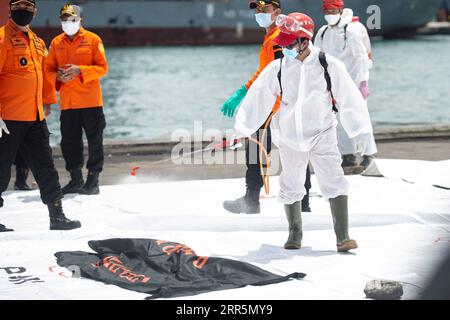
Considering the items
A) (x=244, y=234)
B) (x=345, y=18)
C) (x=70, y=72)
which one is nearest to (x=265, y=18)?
(x=244, y=234)

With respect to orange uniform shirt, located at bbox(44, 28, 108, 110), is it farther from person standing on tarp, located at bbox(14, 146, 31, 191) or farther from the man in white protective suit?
the man in white protective suit

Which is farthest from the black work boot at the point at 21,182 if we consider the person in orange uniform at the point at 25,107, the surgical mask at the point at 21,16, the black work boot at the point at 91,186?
the surgical mask at the point at 21,16

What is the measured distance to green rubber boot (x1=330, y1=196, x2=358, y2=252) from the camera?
21.1ft

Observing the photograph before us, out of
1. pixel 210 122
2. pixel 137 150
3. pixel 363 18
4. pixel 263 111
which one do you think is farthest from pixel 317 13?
pixel 263 111

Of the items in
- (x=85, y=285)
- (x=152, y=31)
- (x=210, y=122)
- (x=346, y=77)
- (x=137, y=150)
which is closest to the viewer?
(x=85, y=285)

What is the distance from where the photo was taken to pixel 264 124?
7629 mm

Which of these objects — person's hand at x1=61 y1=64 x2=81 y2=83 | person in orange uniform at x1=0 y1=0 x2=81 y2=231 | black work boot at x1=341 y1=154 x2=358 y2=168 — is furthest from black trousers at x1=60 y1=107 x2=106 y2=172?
black work boot at x1=341 y1=154 x2=358 y2=168

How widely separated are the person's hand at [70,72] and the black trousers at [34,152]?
1.33m

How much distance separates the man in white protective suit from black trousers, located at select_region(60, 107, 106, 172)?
2.71m

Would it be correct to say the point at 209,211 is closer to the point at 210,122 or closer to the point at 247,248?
the point at 247,248

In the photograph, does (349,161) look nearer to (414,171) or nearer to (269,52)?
(414,171)

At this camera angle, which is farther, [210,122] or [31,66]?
[210,122]
